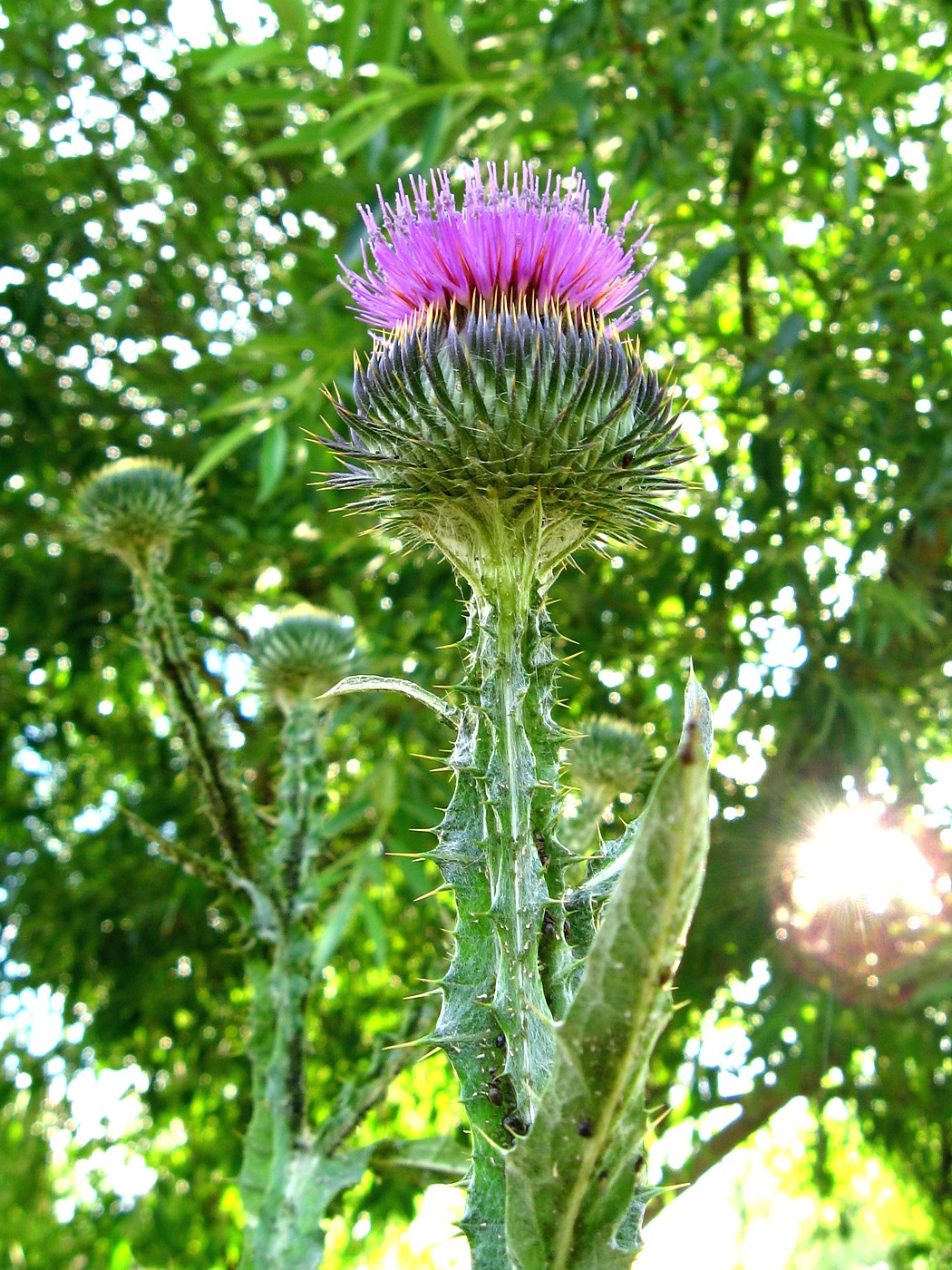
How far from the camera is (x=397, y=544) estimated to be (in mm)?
3871

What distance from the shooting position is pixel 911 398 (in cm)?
385

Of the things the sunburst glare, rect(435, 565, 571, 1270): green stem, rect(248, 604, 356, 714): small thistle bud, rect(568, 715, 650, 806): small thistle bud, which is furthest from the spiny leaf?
the sunburst glare

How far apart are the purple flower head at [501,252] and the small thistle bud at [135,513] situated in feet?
4.68

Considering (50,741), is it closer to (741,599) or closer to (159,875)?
(159,875)

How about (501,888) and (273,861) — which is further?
(273,861)

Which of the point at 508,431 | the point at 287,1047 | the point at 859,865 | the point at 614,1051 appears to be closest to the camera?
the point at 614,1051

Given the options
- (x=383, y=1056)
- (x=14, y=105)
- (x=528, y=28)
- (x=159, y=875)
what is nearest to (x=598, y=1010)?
(x=383, y=1056)

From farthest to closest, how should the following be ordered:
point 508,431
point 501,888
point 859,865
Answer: point 859,865 < point 508,431 < point 501,888

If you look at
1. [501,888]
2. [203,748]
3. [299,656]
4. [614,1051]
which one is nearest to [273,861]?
[203,748]

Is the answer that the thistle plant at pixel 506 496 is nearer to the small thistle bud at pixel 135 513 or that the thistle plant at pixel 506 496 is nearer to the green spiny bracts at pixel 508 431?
the green spiny bracts at pixel 508 431

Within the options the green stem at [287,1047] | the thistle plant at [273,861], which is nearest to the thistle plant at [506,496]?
the thistle plant at [273,861]

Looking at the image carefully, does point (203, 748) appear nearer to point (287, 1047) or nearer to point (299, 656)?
point (299, 656)

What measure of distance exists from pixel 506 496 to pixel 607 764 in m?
1.25

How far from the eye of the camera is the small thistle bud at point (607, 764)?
106 inches
